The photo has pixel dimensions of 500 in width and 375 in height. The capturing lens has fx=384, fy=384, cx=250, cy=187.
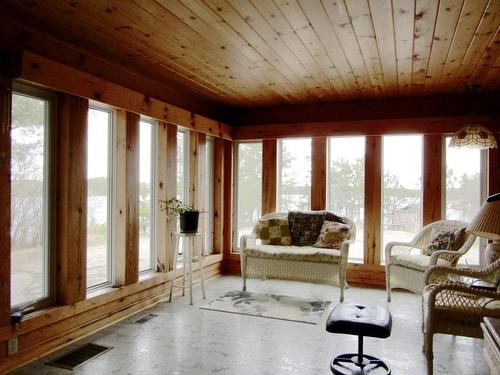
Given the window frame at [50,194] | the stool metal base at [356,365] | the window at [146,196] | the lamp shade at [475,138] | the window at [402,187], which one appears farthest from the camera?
the window at [402,187]

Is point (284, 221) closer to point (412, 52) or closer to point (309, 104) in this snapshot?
point (309, 104)

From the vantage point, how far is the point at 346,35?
2.82 meters

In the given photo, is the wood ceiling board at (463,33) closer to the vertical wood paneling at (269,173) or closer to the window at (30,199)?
the vertical wood paneling at (269,173)

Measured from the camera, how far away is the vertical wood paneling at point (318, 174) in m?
5.20

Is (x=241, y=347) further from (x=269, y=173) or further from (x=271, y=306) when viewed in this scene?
(x=269, y=173)

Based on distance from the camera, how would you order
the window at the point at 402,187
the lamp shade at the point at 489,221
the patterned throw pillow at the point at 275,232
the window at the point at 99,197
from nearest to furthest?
1. the lamp shade at the point at 489,221
2. the window at the point at 99,197
3. the patterned throw pillow at the point at 275,232
4. the window at the point at 402,187

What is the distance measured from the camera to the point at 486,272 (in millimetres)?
2699

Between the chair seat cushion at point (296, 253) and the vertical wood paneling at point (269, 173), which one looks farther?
the vertical wood paneling at point (269, 173)

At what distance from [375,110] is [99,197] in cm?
352

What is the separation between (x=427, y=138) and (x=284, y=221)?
2.05 m

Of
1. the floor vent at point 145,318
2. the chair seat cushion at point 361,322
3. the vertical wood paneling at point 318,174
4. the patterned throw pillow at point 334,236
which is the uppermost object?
the vertical wood paneling at point 318,174

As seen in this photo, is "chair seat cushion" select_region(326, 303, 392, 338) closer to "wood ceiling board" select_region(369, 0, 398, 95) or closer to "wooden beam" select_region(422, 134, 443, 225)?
"wood ceiling board" select_region(369, 0, 398, 95)

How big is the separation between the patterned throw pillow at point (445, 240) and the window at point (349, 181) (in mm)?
1043

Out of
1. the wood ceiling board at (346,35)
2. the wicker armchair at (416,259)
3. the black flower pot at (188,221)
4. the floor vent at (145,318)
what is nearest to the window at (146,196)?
the black flower pot at (188,221)
